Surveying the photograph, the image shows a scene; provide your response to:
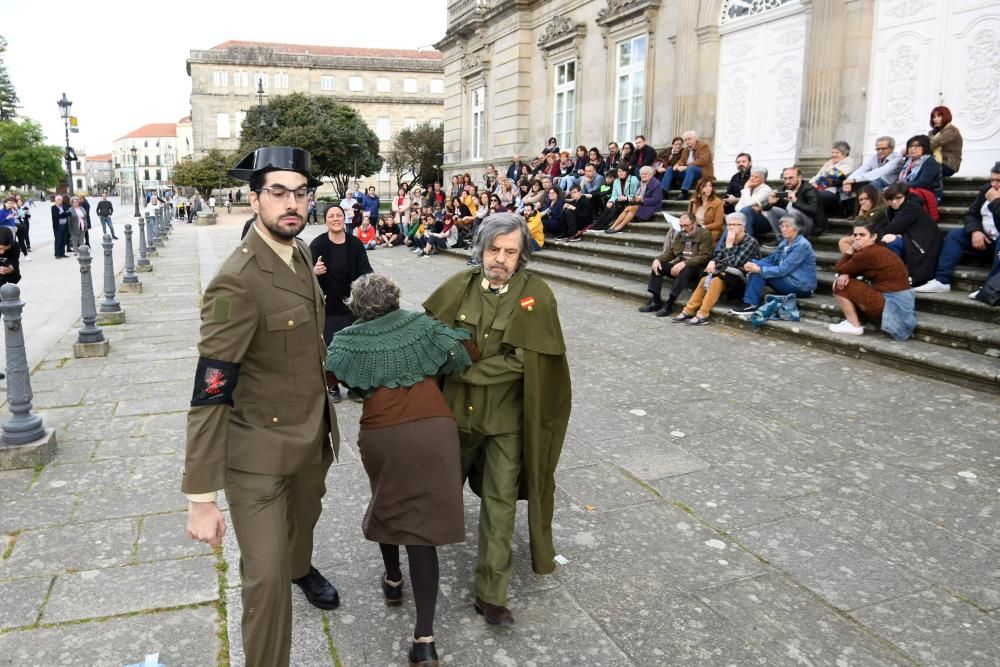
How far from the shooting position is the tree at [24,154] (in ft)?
252

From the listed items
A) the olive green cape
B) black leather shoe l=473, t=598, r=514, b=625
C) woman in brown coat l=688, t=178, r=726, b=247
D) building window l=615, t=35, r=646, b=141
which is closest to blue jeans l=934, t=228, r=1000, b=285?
woman in brown coat l=688, t=178, r=726, b=247

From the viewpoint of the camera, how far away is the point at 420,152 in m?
54.6

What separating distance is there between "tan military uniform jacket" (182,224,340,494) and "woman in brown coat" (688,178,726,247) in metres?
8.20

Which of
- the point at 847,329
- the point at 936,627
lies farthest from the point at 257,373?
the point at 847,329

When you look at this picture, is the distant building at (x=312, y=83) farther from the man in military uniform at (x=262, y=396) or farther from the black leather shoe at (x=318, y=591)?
the man in military uniform at (x=262, y=396)

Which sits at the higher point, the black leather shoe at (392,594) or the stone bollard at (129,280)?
the stone bollard at (129,280)

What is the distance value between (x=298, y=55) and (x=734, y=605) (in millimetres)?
86085

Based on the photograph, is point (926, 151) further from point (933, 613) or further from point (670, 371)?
point (933, 613)

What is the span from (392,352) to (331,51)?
91.7m

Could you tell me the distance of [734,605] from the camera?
3127 millimetres

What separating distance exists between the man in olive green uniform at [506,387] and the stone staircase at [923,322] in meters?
4.76

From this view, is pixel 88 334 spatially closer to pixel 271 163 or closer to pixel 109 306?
pixel 109 306

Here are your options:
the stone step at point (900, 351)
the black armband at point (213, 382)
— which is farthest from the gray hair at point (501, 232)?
the stone step at point (900, 351)

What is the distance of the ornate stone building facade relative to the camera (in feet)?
34.6
